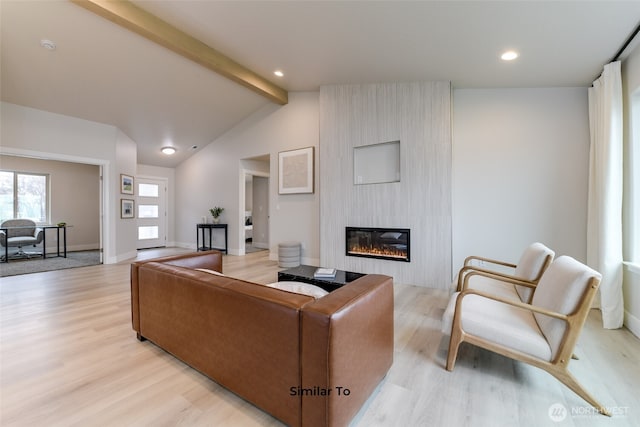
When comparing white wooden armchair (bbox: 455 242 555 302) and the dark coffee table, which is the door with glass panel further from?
white wooden armchair (bbox: 455 242 555 302)

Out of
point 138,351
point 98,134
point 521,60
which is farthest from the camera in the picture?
point 98,134

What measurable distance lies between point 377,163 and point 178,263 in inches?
123

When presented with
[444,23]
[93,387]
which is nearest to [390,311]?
[93,387]

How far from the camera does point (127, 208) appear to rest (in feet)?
19.5

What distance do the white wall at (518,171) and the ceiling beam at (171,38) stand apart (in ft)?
10.8

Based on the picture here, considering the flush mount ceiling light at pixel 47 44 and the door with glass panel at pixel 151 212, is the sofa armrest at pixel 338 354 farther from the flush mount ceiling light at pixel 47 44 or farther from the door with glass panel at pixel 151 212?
the door with glass panel at pixel 151 212

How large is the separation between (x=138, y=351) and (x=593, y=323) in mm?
4177

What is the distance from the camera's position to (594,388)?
67.0 inches

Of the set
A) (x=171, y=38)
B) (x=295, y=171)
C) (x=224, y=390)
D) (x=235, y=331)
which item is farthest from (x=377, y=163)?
(x=224, y=390)

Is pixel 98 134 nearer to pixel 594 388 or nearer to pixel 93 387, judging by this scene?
pixel 93 387

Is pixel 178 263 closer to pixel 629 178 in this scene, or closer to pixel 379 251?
pixel 379 251

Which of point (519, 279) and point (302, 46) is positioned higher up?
point (302, 46)

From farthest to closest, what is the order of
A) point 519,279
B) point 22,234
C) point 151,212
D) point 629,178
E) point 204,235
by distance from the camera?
point 151,212, point 204,235, point 22,234, point 629,178, point 519,279

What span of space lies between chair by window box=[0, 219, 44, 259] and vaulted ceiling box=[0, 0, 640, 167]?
125 inches
